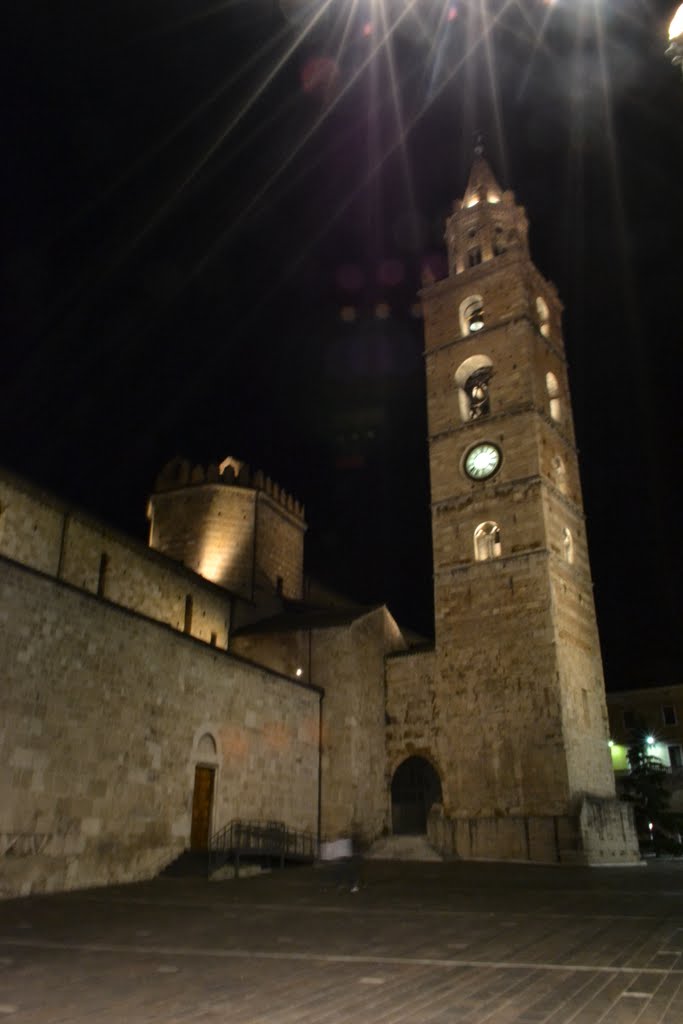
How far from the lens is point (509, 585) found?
74.3 feet

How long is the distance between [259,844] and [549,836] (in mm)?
7834

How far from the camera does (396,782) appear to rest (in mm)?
25047

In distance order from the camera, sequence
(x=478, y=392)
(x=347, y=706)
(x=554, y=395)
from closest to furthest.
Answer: (x=347, y=706) < (x=478, y=392) < (x=554, y=395)

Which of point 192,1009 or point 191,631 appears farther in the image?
point 191,631

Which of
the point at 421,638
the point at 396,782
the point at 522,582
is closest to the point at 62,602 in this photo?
the point at 522,582

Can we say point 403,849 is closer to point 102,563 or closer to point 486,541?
point 486,541

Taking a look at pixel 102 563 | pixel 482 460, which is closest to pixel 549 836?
pixel 482 460

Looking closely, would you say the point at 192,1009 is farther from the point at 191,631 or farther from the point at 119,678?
the point at 191,631

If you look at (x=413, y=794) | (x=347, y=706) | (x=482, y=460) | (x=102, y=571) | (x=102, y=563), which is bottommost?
(x=413, y=794)

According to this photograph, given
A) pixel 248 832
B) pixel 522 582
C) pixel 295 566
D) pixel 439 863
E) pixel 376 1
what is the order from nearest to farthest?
pixel 376 1 < pixel 248 832 < pixel 439 863 < pixel 522 582 < pixel 295 566

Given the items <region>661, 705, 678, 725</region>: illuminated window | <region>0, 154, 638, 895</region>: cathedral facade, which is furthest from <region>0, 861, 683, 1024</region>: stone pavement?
<region>661, 705, 678, 725</region>: illuminated window

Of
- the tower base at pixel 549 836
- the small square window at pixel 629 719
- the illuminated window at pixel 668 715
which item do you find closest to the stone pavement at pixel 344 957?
the tower base at pixel 549 836

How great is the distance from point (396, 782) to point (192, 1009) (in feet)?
70.4

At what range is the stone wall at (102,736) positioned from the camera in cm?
1178
